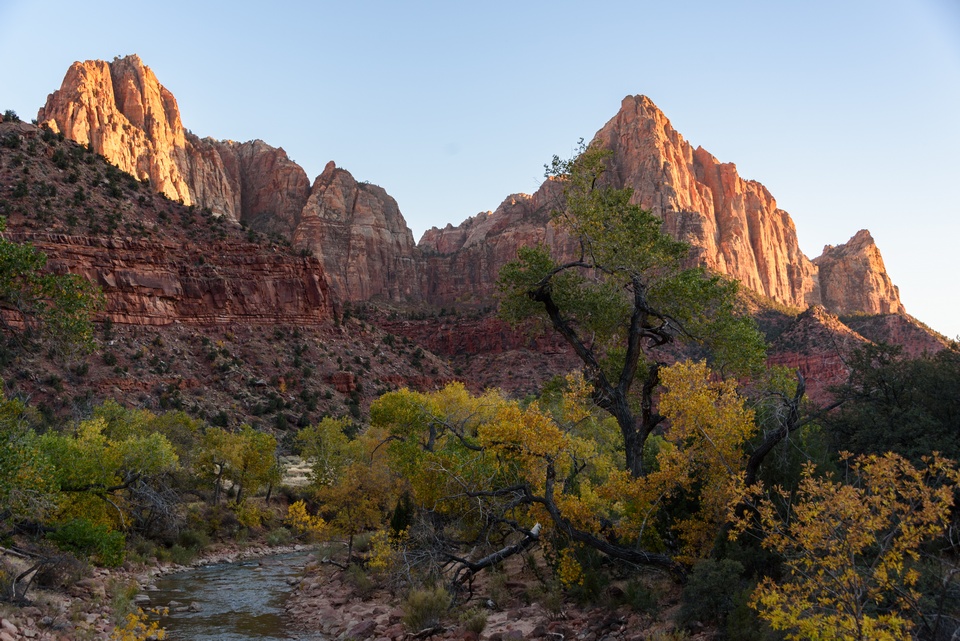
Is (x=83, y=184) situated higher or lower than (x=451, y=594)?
higher

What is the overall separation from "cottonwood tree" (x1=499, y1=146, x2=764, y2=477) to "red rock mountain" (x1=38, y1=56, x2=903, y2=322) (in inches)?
3927

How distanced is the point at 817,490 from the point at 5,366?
46.5 meters

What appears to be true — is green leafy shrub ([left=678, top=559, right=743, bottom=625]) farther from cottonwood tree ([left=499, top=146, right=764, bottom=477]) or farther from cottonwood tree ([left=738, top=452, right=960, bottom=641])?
cottonwood tree ([left=499, top=146, right=764, bottom=477])

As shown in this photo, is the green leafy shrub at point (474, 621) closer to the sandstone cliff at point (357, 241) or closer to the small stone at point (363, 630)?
the small stone at point (363, 630)

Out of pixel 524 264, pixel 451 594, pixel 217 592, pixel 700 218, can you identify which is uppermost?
pixel 700 218

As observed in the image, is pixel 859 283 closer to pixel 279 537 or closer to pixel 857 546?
pixel 279 537

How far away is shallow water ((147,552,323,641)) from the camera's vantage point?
612 inches

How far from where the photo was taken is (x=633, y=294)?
602 inches

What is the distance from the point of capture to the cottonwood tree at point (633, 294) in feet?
47.3

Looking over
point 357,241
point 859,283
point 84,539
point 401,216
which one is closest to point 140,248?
point 84,539

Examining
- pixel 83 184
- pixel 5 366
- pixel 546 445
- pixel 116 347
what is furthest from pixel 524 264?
pixel 83 184

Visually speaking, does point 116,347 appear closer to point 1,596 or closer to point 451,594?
point 1,596

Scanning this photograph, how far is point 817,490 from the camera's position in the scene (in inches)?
271

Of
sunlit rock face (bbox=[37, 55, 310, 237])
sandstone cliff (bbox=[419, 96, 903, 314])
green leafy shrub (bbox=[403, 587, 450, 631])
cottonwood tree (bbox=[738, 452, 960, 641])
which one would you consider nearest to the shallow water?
green leafy shrub (bbox=[403, 587, 450, 631])
